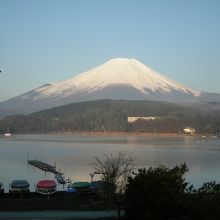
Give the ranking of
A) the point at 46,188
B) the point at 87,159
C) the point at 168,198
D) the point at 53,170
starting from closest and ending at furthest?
the point at 168,198, the point at 46,188, the point at 53,170, the point at 87,159

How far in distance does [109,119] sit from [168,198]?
102 metres

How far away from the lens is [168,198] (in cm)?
450

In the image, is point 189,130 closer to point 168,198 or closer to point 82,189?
point 82,189

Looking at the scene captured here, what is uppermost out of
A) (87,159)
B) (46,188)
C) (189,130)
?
(189,130)

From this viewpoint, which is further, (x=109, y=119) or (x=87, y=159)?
(x=109, y=119)

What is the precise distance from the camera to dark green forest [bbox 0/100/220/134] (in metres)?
96.2

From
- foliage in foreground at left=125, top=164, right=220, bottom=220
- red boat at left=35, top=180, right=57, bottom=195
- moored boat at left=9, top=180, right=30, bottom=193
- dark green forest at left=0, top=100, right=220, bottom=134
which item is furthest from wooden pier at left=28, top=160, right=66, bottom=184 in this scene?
dark green forest at left=0, top=100, right=220, bottom=134

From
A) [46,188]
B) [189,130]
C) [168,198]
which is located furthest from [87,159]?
[189,130]

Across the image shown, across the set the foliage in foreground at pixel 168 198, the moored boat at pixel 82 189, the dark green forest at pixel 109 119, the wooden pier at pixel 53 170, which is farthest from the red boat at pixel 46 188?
the dark green forest at pixel 109 119

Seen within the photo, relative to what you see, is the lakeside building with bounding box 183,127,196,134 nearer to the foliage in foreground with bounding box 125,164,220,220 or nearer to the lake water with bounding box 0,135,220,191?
the lake water with bounding box 0,135,220,191

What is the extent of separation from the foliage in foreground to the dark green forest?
88.2 meters

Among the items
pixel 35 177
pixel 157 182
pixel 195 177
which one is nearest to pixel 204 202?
pixel 157 182

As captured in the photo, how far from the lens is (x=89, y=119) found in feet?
354

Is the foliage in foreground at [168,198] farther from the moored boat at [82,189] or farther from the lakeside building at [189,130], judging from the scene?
the lakeside building at [189,130]
